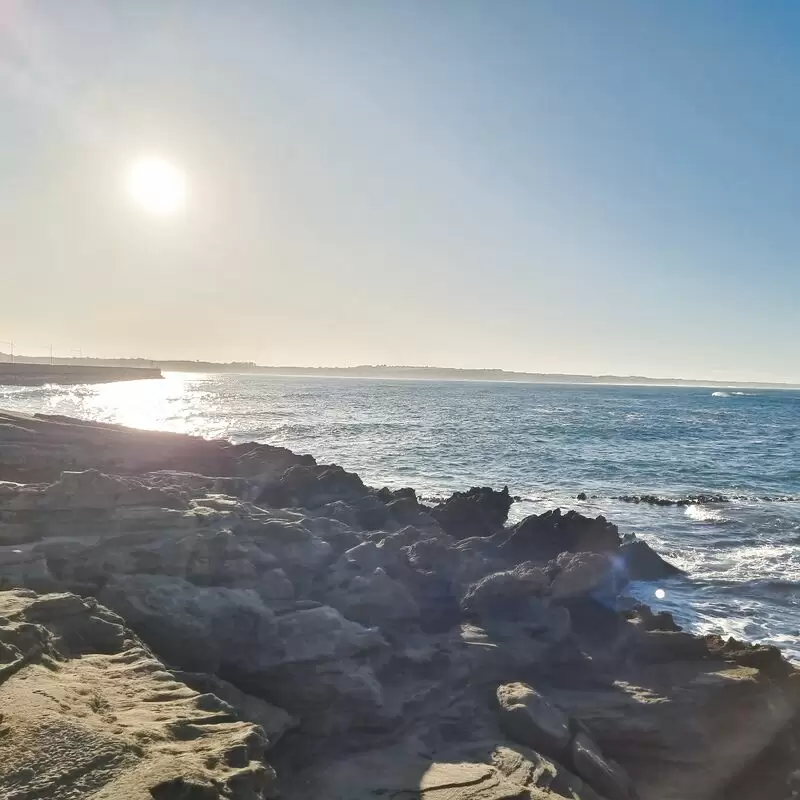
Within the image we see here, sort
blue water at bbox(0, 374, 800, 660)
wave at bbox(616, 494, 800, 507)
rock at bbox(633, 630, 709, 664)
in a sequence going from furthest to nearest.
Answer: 1. wave at bbox(616, 494, 800, 507)
2. blue water at bbox(0, 374, 800, 660)
3. rock at bbox(633, 630, 709, 664)

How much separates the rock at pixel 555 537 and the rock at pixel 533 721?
8.97 m

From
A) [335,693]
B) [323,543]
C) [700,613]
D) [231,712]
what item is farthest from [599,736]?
[700,613]

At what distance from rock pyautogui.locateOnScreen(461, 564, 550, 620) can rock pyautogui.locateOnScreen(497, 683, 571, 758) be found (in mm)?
3520

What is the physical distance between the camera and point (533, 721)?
8492mm

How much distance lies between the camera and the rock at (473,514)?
21109mm

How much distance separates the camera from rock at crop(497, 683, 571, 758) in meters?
8.36

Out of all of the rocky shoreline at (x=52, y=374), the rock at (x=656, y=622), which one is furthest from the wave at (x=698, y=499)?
the rocky shoreline at (x=52, y=374)

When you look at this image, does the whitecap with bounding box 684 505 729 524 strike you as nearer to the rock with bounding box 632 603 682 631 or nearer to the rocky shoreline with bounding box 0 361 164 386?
the rock with bounding box 632 603 682 631

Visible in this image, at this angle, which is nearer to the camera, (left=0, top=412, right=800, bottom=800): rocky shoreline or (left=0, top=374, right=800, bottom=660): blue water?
(left=0, top=412, right=800, bottom=800): rocky shoreline

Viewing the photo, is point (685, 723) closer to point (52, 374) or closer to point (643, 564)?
point (643, 564)

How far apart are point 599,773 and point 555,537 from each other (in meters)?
11.3

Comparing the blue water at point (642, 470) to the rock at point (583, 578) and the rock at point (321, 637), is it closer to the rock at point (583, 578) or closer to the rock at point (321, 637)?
the rock at point (583, 578)

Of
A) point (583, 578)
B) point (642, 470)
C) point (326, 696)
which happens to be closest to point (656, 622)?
point (583, 578)

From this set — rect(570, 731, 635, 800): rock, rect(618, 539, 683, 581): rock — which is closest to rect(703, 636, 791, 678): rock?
rect(570, 731, 635, 800): rock
